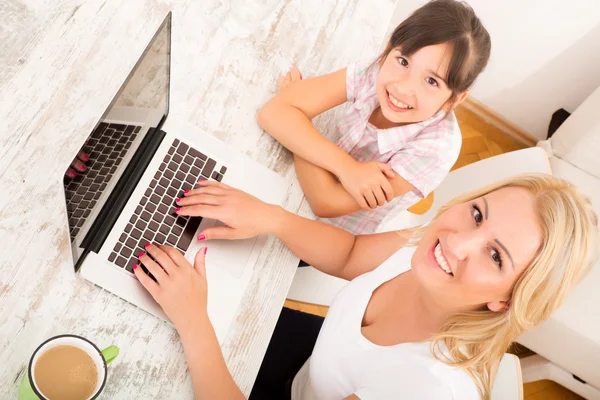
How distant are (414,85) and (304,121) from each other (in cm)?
22

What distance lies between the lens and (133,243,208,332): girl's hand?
86cm

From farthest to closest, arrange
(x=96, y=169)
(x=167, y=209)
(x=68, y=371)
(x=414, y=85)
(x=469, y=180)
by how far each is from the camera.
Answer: (x=469, y=180)
(x=414, y=85)
(x=167, y=209)
(x=96, y=169)
(x=68, y=371)

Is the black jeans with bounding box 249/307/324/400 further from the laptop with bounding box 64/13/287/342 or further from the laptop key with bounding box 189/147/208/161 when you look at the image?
the laptop key with bounding box 189/147/208/161

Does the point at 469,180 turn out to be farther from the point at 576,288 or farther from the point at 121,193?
the point at 121,193

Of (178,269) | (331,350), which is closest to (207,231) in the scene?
(178,269)

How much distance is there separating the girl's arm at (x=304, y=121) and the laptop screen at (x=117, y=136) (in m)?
0.22

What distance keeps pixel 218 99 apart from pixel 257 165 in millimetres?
150

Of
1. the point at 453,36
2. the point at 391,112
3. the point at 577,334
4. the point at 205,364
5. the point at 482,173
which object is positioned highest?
the point at 453,36

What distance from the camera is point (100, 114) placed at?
0.97 m

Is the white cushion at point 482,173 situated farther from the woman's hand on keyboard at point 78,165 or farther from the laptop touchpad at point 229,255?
the woman's hand on keyboard at point 78,165

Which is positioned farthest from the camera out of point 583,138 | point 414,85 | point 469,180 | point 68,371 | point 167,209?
point 583,138

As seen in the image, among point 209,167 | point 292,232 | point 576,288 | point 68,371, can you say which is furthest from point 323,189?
point 576,288

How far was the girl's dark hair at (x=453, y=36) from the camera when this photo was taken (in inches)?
40.4

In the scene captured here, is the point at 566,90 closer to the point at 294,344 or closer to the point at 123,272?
the point at 294,344
